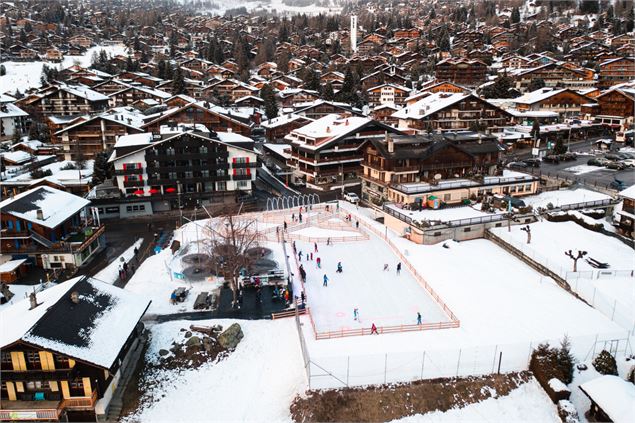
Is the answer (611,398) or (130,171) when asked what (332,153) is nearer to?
(130,171)

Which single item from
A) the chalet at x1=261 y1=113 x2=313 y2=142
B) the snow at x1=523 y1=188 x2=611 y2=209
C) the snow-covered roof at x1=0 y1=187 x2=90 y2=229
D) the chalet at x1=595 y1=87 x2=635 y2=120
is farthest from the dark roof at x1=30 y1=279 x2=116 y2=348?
the chalet at x1=595 y1=87 x2=635 y2=120

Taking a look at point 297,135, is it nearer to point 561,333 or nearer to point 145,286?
point 145,286

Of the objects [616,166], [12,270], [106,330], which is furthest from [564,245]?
[12,270]

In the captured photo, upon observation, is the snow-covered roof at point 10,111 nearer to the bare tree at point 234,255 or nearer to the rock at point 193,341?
the bare tree at point 234,255

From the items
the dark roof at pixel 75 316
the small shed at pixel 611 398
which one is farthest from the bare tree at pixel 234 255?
the small shed at pixel 611 398

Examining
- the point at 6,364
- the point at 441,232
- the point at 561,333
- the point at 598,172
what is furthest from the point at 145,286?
the point at 598,172

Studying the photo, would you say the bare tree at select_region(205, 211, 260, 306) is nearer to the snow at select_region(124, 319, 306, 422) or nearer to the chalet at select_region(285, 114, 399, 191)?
the snow at select_region(124, 319, 306, 422)

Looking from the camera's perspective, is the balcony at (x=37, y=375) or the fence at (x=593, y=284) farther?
the fence at (x=593, y=284)
